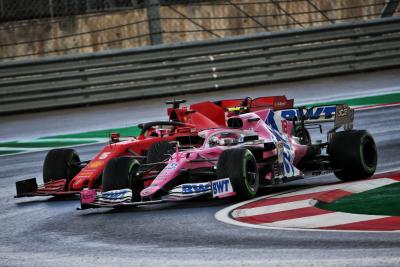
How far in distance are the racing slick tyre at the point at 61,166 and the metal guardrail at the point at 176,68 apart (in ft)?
29.7

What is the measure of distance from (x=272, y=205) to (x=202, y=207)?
0.88 meters

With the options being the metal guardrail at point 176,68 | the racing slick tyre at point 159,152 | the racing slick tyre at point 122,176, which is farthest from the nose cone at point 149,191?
the metal guardrail at point 176,68

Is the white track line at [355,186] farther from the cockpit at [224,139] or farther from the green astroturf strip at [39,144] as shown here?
the green astroturf strip at [39,144]

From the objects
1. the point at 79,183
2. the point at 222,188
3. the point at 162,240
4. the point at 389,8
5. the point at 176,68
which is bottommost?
the point at 162,240

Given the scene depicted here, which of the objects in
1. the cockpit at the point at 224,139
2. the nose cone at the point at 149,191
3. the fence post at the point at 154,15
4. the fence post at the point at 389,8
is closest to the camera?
the nose cone at the point at 149,191

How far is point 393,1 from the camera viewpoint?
23578mm

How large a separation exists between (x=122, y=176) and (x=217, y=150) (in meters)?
1.07

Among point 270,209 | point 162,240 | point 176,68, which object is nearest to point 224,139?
point 270,209

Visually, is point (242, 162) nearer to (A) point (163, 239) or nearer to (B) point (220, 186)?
(B) point (220, 186)

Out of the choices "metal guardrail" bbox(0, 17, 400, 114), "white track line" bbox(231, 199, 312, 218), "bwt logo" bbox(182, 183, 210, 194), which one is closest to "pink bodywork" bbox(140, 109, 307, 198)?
"bwt logo" bbox(182, 183, 210, 194)

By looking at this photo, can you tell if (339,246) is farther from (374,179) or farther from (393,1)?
(393,1)

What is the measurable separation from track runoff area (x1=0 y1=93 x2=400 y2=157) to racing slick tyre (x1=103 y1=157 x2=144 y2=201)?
6734mm

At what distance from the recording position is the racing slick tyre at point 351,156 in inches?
488

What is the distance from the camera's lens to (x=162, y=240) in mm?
9234
